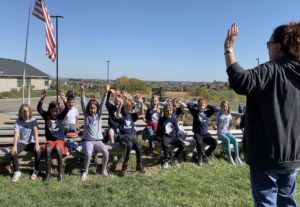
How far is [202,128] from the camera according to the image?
773 centimetres

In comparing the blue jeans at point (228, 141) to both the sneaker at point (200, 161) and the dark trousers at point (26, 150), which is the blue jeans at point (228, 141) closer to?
the sneaker at point (200, 161)

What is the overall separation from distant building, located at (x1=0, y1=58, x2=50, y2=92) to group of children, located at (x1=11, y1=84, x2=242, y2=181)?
44895 millimetres

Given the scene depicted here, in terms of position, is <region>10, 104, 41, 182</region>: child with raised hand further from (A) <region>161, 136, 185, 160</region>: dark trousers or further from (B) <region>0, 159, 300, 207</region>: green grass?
(A) <region>161, 136, 185, 160</region>: dark trousers

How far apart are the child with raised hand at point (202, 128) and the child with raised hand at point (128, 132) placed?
1.15 metres

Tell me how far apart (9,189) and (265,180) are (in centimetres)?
391

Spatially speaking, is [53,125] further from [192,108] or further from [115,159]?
[192,108]

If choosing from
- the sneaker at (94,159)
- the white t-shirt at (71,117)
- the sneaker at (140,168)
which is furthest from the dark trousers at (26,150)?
the white t-shirt at (71,117)

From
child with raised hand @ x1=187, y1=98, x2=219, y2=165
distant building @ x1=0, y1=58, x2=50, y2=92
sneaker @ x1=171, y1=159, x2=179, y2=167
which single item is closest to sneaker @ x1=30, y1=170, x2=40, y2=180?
sneaker @ x1=171, y1=159, x2=179, y2=167

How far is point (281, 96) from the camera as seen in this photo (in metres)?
2.41

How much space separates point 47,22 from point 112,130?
576cm

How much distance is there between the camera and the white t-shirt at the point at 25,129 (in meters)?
6.31

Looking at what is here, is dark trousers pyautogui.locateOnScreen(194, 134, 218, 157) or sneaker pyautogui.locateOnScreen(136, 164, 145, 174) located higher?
dark trousers pyautogui.locateOnScreen(194, 134, 218, 157)

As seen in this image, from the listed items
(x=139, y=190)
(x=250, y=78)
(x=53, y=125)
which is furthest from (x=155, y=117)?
(x=250, y=78)

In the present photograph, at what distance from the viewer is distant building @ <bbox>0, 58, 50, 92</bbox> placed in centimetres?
5412
